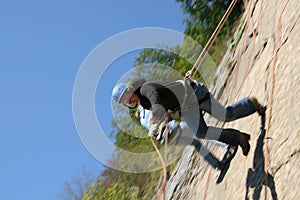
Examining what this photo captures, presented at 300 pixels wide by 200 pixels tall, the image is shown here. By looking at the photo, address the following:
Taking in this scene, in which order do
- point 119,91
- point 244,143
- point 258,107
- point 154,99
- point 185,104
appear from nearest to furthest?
point 154,99 < point 119,91 < point 185,104 < point 244,143 < point 258,107

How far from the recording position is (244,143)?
6.42 meters

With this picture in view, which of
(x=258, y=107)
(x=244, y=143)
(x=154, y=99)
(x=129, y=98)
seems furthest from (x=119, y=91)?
(x=258, y=107)

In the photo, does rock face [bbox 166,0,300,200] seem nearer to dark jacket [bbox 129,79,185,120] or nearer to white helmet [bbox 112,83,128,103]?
dark jacket [bbox 129,79,185,120]

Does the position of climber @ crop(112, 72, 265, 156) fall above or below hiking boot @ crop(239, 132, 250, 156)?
above

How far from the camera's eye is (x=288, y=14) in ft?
25.0

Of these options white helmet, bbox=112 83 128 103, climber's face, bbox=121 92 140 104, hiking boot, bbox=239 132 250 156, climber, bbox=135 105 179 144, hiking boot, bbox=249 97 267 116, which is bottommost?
hiking boot, bbox=239 132 250 156

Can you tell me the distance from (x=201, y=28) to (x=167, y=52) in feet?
5.17

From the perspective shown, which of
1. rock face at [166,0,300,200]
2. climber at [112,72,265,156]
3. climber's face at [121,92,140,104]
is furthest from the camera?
climber's face at [121,92,140,104]

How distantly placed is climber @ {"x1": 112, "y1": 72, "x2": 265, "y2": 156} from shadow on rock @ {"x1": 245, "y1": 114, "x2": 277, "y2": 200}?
20cm

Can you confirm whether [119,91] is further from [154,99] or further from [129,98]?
[154,99]

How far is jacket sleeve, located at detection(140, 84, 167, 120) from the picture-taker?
5.86 m

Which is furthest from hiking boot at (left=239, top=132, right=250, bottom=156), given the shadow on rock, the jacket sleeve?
the jacket sleeve

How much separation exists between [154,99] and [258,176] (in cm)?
124

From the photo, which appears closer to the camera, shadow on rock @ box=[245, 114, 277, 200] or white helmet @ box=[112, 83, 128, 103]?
shadow on rock @ box=[245, 114, 277, 200]
